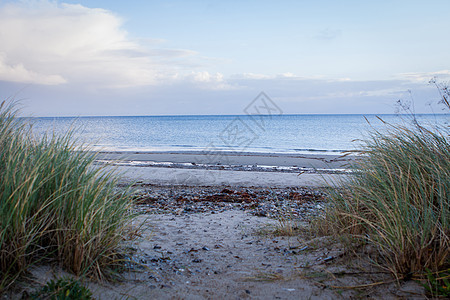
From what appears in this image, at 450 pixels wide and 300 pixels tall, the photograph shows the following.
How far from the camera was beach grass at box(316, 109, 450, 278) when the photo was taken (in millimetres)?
2873

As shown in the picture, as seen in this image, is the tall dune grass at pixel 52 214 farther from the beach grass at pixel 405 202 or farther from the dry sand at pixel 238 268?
the beach grass at pixel 405 202

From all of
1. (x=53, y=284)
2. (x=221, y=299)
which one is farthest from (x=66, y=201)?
(x=221, y=299)

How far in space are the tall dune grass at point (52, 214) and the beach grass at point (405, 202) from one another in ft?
8.33

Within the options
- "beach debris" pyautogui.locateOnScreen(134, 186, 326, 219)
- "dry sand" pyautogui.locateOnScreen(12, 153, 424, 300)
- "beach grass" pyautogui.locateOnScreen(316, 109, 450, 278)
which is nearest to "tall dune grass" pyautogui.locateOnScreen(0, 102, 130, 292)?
"dry sand" pyautogui.locateOnScreen(12, 153, 424, 300)

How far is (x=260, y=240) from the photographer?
4.81 meters

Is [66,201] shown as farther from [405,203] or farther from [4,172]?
[405,203]

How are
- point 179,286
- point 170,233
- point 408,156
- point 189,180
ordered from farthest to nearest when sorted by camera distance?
point 189,180, point 170,233, point 408,156, point 179,286

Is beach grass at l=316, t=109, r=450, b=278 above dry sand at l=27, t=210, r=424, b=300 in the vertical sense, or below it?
above

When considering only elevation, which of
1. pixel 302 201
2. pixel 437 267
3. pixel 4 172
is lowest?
pixel 302 201

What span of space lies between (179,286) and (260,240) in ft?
6.13

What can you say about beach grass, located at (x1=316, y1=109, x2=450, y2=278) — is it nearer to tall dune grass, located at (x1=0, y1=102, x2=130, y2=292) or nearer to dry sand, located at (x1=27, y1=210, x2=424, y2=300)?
dry sand, located at (x1=27, y1=210, x2=424, y2=300)

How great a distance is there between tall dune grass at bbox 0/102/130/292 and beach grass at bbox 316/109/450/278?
2538 millimetres

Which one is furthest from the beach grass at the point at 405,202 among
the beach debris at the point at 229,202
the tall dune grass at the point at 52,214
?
the tall dune grass at the point at 52,214

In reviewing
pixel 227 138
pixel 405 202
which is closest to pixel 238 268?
pixel 405 202
